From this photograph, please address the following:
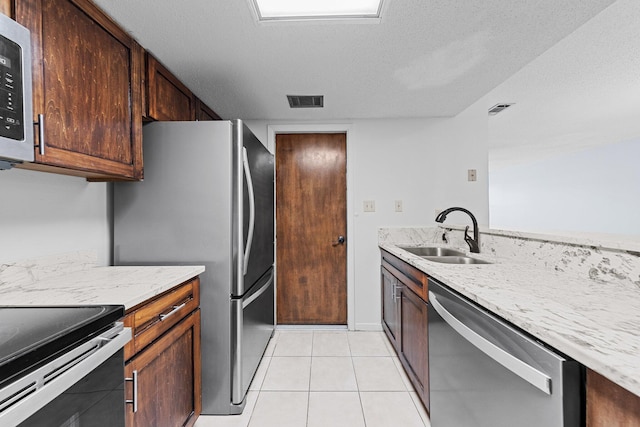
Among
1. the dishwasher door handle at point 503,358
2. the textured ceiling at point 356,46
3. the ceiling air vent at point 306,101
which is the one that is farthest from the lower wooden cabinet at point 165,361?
the ceiling air vent at point 306,101

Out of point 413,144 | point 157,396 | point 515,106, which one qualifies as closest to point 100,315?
point 157,396

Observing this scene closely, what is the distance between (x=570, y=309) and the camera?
84cm

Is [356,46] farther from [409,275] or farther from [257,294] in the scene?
[257,294]

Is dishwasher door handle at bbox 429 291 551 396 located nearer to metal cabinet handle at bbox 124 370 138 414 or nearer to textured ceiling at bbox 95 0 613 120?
metal cabinet handle at bbox 124 370 138 414

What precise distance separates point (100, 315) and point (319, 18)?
1.53 meters

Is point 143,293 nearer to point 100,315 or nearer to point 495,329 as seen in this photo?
point 100,315

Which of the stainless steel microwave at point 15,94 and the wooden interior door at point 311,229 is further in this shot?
the wooden interior door at point 311,229

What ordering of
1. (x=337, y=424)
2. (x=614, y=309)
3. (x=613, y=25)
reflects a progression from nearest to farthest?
(x=614, y=309)
(x=337, y=424)
(x=613, y=25)

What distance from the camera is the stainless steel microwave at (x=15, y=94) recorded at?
35.3 inches

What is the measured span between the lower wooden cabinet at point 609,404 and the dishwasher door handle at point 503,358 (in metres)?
0.08

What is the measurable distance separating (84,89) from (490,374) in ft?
6.25

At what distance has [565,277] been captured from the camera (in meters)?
1.25

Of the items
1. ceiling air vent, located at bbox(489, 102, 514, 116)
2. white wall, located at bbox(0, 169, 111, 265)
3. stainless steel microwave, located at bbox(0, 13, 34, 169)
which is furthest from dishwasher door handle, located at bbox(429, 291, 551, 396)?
ceiling air vent, located at bbox(489, 102, 514, 116)

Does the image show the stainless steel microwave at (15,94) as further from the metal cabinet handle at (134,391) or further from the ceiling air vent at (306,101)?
the ceiling air vent at (306,101)
